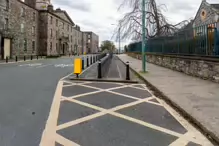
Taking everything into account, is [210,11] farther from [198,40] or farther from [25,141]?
[25,141]

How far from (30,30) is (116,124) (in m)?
42.7

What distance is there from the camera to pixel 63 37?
61250mm

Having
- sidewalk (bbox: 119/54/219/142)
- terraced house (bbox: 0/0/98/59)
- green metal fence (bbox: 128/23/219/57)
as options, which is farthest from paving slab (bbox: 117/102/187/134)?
terraced house (bbox: 0/0/98/59)

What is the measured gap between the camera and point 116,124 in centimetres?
484

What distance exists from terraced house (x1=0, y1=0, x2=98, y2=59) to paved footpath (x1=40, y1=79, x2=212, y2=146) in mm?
30783

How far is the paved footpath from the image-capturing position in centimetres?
394

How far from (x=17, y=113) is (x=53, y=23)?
51.1m

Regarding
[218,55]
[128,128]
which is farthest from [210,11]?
[128,128]

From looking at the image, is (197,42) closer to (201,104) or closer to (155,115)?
(201,104)

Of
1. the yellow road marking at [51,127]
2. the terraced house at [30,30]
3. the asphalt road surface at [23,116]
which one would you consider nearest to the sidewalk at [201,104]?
the yellow road marking at [51,127]

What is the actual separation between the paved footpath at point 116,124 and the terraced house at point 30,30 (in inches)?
1212

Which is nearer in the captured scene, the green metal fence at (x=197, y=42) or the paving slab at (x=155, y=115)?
the paving slab at (x=155, y=115)

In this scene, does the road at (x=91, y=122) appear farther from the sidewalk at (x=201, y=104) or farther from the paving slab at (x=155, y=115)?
the sidewalk at (x=201, y=104)

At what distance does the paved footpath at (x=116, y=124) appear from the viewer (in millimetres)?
3938
